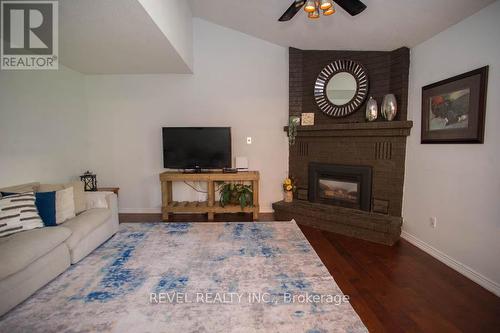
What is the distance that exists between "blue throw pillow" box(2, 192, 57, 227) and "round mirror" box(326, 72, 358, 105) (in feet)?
11.9

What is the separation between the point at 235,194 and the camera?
3705 mm

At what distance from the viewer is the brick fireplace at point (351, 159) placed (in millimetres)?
2883

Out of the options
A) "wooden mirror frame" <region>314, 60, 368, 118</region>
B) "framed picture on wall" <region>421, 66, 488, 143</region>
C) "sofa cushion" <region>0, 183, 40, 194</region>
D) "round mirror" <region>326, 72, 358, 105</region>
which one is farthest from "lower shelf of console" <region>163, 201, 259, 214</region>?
"framed picture on wall" <region>421, 66, 488, 143</region>

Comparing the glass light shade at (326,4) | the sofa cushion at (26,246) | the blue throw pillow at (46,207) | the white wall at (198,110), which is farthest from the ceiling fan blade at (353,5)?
the blue throw pillow at (46,207)

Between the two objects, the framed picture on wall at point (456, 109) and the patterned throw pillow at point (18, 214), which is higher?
the framed picture on wall at point (456, 109)

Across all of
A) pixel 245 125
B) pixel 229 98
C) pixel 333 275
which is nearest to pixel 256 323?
pixel 333 275

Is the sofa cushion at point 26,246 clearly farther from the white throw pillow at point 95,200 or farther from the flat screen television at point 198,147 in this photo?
the flat screen television at point 198,147

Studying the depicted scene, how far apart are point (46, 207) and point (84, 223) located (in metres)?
0.36

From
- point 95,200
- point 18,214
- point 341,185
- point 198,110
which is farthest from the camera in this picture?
point 198,110

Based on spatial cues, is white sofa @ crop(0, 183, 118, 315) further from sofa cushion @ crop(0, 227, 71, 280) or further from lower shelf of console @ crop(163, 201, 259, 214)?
lower shelf of console @ crop(163, 201, 259, 214)

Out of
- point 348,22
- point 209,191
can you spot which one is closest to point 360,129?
point 348,22

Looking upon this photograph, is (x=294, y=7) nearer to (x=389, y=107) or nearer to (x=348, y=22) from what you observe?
(x=348, y=22)

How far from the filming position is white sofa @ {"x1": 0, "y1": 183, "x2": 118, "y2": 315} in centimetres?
156

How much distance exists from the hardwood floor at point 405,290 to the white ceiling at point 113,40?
9.70 feet
